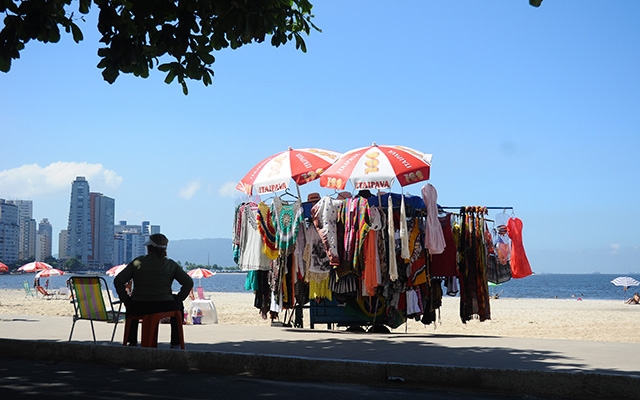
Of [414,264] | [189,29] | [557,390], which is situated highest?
[189,29]

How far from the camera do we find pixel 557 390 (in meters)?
6.36

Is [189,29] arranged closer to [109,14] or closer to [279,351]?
[109,14]

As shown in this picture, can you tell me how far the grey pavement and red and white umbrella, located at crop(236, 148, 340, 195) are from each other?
9.62ft

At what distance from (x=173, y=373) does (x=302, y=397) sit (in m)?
2.07

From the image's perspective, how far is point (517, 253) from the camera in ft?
41.5

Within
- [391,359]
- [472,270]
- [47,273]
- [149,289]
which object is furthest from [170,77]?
[47,273]

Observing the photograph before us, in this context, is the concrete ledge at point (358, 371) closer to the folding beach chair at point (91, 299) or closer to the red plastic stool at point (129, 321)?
the red plastic stool at point (129, 321)

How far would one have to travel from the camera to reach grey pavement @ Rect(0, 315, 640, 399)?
6458 millimetres

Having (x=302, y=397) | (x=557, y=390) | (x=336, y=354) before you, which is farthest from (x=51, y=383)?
(x=557, y=390)

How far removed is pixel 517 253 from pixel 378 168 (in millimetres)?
2957

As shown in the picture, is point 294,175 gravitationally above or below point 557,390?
above

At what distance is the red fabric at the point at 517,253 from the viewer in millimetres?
12586

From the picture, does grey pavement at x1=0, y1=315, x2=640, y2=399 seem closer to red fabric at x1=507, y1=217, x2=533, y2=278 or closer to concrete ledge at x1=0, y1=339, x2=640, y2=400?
concrete ledge at x1=0, y1=339, x2=640, y2=400

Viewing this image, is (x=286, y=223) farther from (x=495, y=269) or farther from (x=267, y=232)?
(x=495, y=269)
